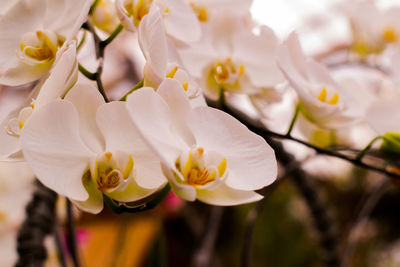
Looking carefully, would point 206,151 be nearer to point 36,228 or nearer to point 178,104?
point 178,104

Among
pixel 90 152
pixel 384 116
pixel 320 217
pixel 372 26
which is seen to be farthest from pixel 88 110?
pixel 372 26

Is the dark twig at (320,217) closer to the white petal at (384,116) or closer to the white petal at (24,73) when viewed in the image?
the white petal at (384,116)

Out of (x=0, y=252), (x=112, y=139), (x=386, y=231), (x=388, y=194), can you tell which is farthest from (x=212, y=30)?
(x=388, y=194)

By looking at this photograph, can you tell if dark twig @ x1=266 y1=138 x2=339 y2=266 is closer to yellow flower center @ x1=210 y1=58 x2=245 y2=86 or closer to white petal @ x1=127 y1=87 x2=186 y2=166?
yellow flower center @ x1=210 y1=58 x2=245 y2=86

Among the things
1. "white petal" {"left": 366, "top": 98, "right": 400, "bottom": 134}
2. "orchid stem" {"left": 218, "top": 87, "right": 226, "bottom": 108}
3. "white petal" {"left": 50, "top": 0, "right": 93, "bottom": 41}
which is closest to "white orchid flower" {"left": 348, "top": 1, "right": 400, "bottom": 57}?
"white petal" {"left": 366, "top": 98, "right": 400, "bottom": 134}

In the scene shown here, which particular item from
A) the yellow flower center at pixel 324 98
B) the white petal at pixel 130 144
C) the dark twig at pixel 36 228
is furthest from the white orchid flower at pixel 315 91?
the dark twig at pixel 36 228

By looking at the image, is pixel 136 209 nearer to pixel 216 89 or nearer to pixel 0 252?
pixel 216 89
